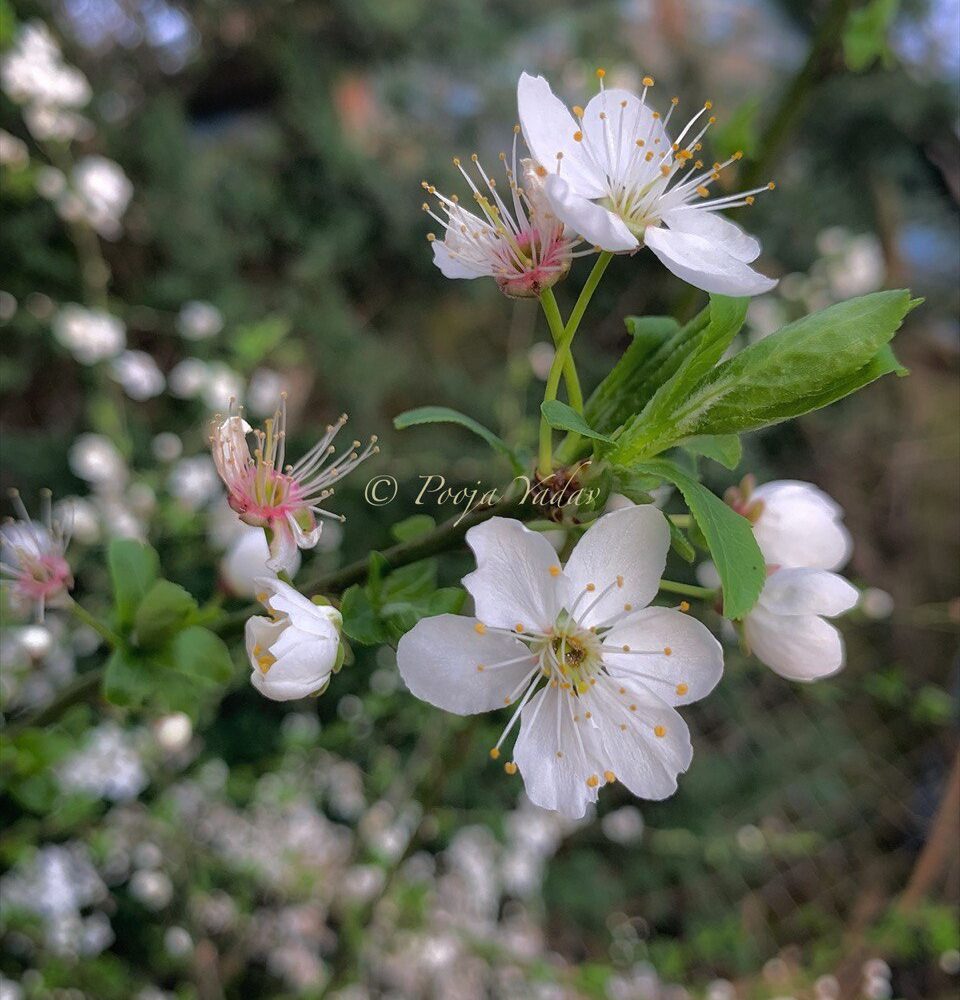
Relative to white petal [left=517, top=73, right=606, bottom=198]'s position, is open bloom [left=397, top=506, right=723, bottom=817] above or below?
below

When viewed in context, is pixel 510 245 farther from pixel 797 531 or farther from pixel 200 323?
pixel 200 323

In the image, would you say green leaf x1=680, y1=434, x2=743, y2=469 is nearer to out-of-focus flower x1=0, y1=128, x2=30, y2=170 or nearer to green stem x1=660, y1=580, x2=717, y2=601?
green stem x1=660, y1=580, x2=717, y2=601

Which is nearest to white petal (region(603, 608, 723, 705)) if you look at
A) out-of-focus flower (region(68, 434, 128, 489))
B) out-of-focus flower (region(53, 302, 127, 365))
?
out-of-focus flower (region(68, 434, 128, 489))

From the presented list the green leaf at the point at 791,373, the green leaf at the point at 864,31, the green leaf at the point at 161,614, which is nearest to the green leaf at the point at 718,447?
the green leaf at the point at 791,373

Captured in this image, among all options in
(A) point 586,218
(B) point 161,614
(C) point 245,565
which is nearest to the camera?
(A) point 586,218

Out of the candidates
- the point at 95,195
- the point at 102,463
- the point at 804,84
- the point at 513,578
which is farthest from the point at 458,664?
the point at 95,195

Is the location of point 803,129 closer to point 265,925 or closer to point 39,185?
point 39,185
